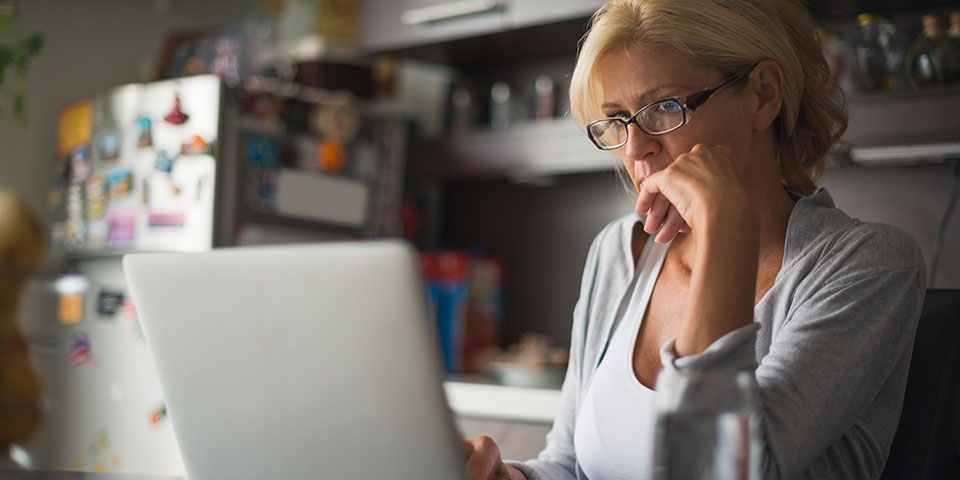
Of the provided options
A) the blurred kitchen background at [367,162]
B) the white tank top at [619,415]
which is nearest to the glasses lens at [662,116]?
the white tank top at [619,415]

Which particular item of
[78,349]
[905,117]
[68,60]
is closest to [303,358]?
[905,117]

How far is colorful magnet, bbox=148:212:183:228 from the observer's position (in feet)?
7.58

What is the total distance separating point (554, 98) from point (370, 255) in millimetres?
2006

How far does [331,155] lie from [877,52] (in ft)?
4.59

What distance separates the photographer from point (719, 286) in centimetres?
91

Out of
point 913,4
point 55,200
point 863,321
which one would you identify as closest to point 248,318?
point 863,321

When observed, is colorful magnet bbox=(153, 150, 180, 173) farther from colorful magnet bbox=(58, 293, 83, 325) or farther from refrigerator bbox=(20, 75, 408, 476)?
colorful magnet bbox=(58, 293, 83, 325)

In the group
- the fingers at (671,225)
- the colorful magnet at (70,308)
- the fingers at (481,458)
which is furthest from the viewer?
the colorful magnet at (70,308)

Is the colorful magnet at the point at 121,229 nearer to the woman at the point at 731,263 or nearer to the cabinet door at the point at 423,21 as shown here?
the cabinet door at the point at 423,21

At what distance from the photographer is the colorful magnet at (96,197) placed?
2.47 metres

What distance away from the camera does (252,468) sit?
79cm

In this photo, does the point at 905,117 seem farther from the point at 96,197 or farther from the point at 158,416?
the point at 96,197

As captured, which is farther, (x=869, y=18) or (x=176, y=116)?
(x=176, y=116)

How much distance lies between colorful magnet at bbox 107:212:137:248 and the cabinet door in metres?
0.80
